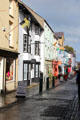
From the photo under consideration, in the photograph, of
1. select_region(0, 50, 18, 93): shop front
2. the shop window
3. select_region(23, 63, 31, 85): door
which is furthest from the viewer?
select_region(23, 63, 31, 85): door

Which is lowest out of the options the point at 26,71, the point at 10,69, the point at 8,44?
the point at 26,71

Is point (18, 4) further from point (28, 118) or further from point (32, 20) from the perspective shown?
point (28, 118)

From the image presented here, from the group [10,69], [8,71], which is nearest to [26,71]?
[10,69]

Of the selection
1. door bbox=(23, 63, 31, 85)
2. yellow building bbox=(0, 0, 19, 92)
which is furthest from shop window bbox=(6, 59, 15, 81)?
door bbox=(23, 63, 31, 85)

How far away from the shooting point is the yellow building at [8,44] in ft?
59.9

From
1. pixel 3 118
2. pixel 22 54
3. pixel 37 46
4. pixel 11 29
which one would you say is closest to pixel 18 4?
pixel 11 29

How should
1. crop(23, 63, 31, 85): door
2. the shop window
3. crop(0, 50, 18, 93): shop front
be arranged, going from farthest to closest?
crop(23, 63, 31, 85): door
the shop window
crop(0, 50, 18, 93): shop front

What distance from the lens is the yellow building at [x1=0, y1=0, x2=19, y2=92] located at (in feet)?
59.9

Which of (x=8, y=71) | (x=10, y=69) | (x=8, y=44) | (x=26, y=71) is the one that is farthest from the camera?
(x=26, y=71)

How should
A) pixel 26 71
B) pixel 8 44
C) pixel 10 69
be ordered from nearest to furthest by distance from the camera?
1. pixel 8 44
2. pixel 10 69
3. pixel 26 71

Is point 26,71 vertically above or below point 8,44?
below

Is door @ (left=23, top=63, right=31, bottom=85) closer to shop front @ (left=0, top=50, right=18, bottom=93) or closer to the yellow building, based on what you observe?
shop front @ (left=0, top=50, right=18, bottom=93)

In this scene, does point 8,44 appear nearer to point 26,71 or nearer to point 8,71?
point 8,71

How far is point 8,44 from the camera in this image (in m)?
19.6
